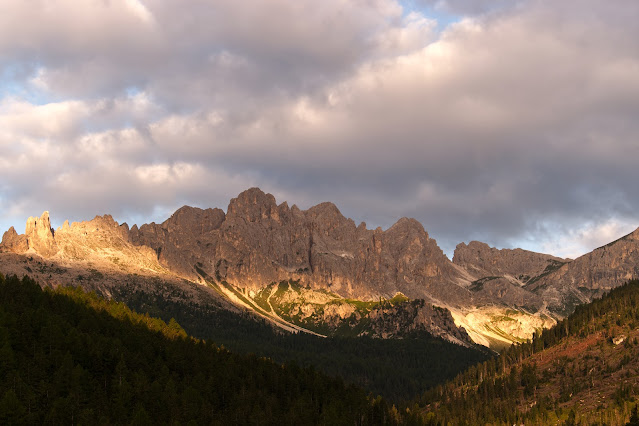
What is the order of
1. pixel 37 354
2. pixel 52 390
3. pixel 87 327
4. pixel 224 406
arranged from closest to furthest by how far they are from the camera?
1. pixel 52 390
2. pixel 37 354
3. pixel 224 406
4. pixel 87 327

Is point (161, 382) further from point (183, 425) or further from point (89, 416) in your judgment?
point (89, 416)

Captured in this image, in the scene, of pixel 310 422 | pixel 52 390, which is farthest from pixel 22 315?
pixel 310 422

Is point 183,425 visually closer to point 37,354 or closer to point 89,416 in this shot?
point 89,416

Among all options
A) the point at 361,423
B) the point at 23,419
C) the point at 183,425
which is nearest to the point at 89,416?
the point at 23,419

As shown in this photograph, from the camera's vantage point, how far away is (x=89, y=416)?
14012 cm

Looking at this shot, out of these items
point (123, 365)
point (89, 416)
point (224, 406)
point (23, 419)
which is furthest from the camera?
point (224, 406)

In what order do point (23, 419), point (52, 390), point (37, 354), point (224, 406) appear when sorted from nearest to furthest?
point (23, 419) → point (52, 390) → point (37, 354) → point (224, 406)

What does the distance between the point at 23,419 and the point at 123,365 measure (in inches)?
1650

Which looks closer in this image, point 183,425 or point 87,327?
point 183,425

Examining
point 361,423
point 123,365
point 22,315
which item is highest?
point 22,315

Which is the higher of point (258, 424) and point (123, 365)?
point (123, 365)

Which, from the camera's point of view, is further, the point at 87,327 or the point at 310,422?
the point at 87,327

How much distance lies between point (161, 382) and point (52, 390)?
35081mm

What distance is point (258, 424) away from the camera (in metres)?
168
